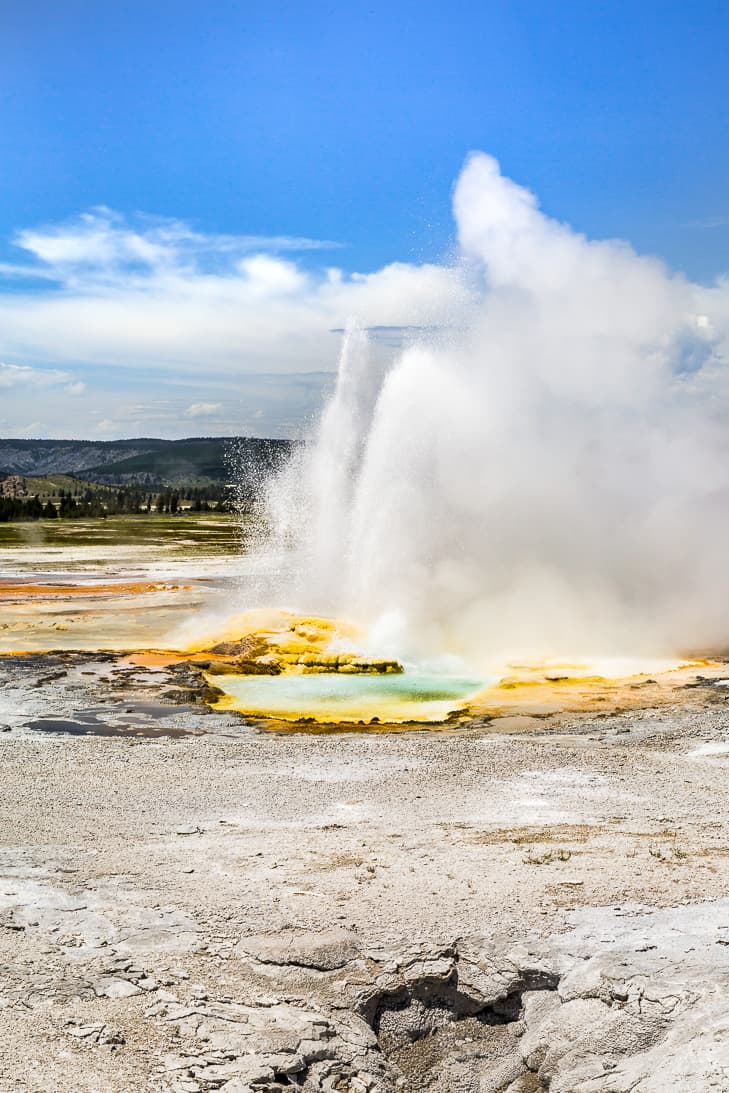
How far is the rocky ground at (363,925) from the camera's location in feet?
17.2

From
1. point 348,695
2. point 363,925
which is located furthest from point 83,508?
point 363,925

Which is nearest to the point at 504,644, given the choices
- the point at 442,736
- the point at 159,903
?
the point at 442,736

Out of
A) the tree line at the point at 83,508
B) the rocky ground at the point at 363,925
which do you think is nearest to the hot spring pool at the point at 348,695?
the rocky ground at the point at 363,925

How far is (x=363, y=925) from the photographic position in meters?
6.62

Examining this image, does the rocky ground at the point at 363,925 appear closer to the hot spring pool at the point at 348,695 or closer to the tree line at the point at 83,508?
the hot spring pool at the point at 348,695

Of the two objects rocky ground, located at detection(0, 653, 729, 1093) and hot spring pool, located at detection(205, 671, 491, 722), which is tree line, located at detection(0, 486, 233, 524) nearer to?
hot spring pool, located at detection(205, 671, 491, 722)

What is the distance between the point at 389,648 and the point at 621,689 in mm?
5372

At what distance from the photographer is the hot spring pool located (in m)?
15.1

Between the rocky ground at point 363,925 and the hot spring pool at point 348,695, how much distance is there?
3.59 meters

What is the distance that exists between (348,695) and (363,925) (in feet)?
32.0

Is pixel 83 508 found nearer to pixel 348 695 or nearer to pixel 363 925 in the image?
pixel 348 695

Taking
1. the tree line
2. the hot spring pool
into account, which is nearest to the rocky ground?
the hot spring pool

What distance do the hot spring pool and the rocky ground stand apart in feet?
11.8

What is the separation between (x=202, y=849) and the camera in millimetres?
8188
